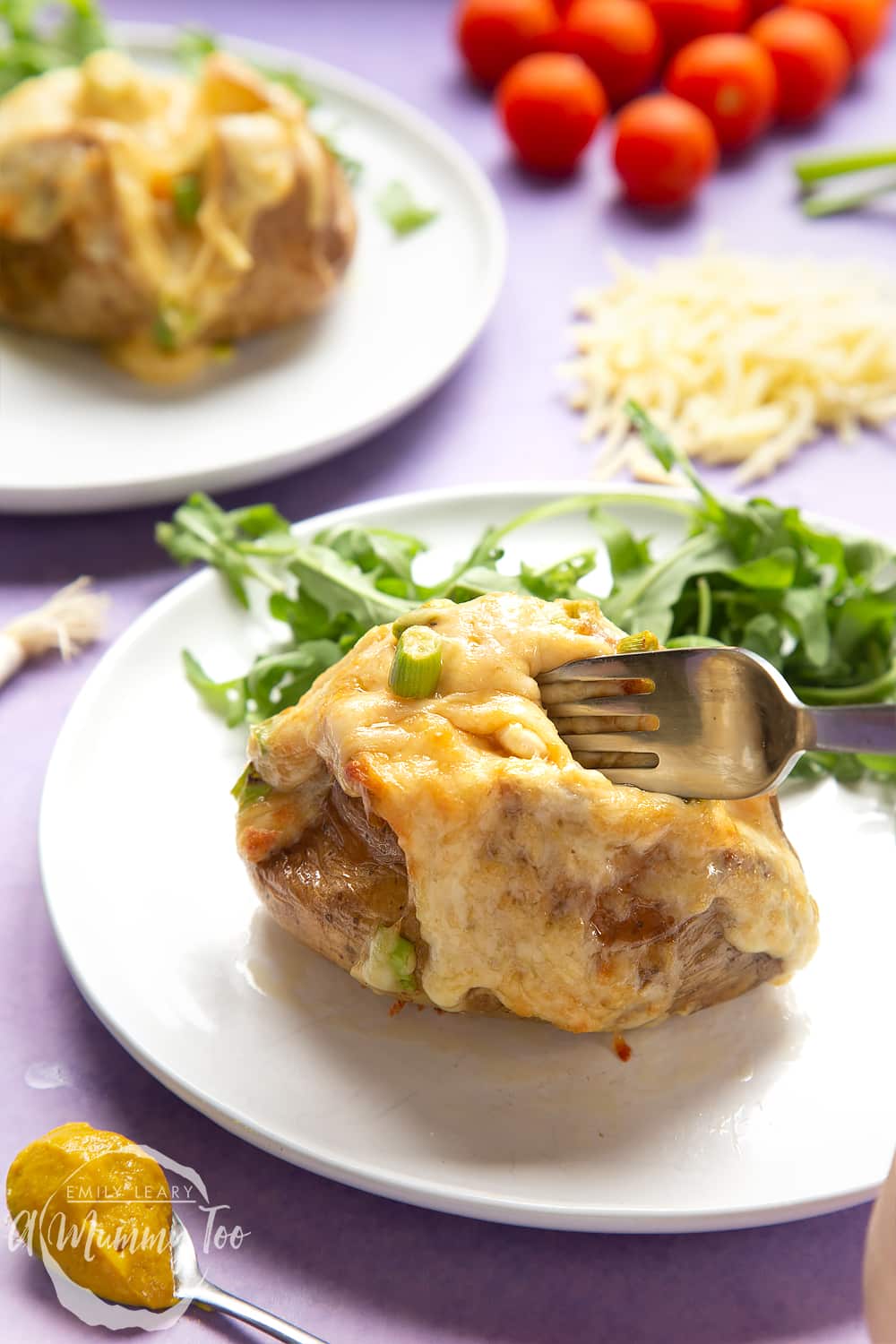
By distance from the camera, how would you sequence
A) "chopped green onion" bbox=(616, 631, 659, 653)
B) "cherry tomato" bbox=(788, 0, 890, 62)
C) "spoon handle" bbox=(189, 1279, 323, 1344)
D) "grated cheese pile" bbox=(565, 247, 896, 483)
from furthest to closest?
"cherry tomato" bbox=(788, 0, 890, 62) → "grated cheese pile" bbox=(565, 247, 896, 483) → "chopped green onion" bbox=(616, 631, 659, 653) → "spoon handle" bbox=(189, 1279, 323, 1344)

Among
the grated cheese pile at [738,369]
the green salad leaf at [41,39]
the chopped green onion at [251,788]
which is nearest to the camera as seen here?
the chopped green onion at [251,788]

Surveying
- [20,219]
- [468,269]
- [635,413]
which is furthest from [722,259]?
[20,219]

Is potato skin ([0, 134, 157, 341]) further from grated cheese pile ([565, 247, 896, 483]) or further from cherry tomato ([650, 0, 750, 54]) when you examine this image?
cherry tomato ([650, 0, 750, 54])

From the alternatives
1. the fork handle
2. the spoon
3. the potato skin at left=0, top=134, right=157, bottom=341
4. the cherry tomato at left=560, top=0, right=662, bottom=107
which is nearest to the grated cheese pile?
the potato skin at left=0, top=134, right=157, bottom=341

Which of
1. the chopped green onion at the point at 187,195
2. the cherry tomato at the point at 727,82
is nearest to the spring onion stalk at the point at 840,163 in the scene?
the cherry tomato at the point at 727,82

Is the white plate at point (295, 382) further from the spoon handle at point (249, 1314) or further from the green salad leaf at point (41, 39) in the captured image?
the spoon handle at point (249, 1314)

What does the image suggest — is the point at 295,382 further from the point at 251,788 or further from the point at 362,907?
the point at 362,907

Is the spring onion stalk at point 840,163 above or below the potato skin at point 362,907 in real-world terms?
below
